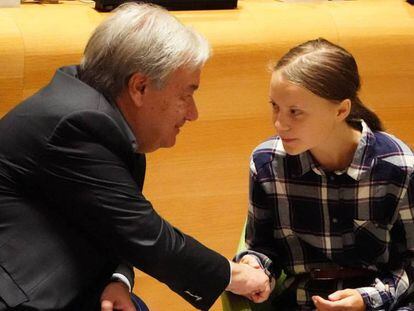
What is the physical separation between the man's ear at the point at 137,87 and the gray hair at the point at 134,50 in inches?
0.4

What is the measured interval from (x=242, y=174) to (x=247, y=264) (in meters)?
0.91

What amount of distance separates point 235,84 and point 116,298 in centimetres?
115

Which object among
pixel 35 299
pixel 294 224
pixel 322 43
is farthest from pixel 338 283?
pixel 35 299

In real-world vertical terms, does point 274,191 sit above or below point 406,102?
above

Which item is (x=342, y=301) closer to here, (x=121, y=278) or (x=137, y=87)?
(x=121, y=278)

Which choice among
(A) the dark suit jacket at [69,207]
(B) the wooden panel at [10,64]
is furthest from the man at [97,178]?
(B) the wooden panel at [10,64]

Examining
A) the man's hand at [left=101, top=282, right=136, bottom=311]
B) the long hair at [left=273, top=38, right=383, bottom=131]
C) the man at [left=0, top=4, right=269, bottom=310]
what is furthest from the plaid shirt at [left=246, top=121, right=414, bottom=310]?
the man's hand at [left=101, top=282, right=136, bottom=311]

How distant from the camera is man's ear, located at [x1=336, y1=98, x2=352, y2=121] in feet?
6.70

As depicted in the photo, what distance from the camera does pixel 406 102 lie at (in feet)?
10.3

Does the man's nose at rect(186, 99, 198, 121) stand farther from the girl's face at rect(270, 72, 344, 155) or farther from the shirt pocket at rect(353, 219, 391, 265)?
the shirt pocket at rect(353, 219, 391, 265)

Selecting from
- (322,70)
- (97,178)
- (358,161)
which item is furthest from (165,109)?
(358,161)

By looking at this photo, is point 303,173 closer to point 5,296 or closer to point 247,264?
point 247,264

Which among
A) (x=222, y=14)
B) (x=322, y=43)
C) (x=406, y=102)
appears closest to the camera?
(x=322, y=43)

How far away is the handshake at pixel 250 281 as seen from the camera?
202cm
